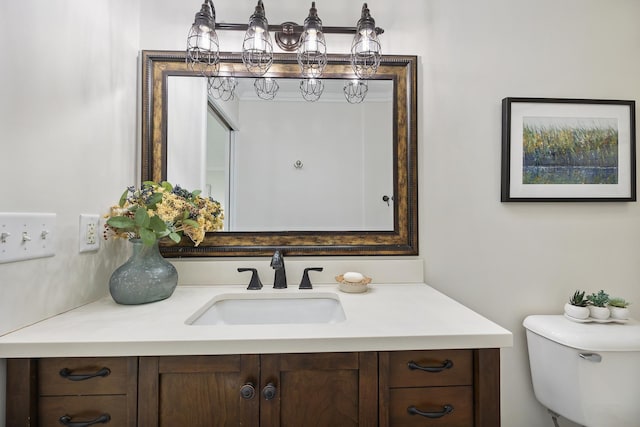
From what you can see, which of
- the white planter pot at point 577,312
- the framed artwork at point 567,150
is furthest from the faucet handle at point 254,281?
the white planter pot at point 577,312

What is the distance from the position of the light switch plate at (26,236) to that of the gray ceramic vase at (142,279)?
8.4 inches

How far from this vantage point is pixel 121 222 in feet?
3.36

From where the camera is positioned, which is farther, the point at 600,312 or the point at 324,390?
the point at 600,312

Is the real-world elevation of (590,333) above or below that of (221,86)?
below

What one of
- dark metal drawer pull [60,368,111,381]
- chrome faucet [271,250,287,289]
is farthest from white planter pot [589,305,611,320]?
dark metal drawer pull [60,368,111,381]

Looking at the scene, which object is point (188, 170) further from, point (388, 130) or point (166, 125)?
point (388, 130)

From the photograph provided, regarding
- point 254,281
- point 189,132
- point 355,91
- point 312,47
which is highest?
point 312,47

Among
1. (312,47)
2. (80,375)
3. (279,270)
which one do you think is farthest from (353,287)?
(312,47)

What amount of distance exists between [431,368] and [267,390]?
428 millimetres

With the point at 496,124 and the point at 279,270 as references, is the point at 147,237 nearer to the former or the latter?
the point at 279,270

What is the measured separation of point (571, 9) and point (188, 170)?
6.31 ft

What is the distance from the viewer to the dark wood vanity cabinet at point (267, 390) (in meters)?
0.76

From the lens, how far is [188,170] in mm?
A: 1373

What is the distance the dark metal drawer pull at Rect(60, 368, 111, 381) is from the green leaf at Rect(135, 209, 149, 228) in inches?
17.0
